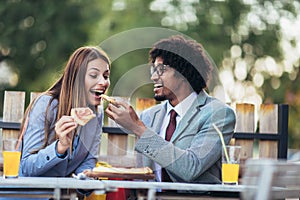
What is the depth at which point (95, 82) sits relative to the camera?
4.79 m

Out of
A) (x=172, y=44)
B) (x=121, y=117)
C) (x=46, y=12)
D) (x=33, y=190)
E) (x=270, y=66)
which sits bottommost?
(x=33, y=190)

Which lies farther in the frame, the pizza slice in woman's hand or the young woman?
the young woman

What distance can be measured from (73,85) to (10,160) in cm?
83

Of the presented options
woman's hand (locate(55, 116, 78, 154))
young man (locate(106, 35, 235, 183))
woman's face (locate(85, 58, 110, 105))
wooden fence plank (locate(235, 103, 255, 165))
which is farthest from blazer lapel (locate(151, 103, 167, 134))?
wooden fence plank (locate(235, 103, 255, 165))

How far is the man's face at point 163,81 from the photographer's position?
4953 mm

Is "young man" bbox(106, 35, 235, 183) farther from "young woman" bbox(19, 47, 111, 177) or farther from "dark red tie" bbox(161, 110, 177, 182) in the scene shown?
"young woman" bbox(19, 47, 111, 177)

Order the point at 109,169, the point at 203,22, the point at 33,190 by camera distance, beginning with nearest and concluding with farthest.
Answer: the point at 33,190 → the point at 109,169 → the point at 203,22

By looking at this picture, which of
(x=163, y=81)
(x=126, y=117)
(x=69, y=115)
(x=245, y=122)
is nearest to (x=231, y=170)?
(x=126, y=117)

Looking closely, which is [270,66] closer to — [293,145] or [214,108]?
[293,145]

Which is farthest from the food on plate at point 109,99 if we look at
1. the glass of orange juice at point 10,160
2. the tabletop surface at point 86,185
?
the tabletop surface at point 86,185

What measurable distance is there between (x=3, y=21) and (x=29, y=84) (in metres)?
1.29

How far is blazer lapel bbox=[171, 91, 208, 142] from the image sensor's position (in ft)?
16.0

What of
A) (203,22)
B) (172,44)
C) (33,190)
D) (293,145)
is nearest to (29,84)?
(203,22)

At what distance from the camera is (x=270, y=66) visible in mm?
14422
